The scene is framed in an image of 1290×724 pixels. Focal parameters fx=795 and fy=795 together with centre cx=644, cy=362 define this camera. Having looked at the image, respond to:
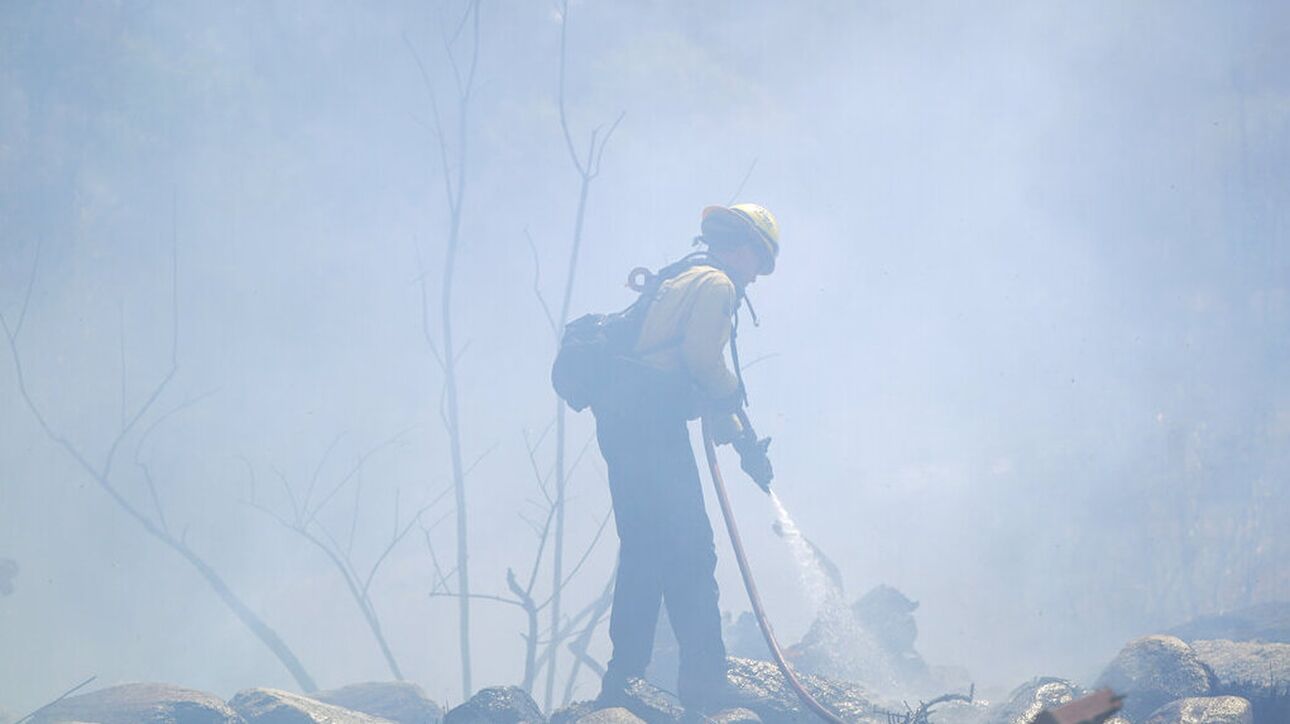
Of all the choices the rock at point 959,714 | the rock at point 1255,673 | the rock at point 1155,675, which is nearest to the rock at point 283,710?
the rock at point 959,714

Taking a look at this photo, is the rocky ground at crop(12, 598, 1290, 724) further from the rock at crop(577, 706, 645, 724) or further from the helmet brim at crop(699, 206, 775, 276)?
the helmet brim at crop(699, 206, 775, 276)

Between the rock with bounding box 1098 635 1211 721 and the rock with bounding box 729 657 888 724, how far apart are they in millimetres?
1277

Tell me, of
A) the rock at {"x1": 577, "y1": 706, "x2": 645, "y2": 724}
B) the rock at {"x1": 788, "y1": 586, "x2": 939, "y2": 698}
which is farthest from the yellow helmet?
the rock at {"x1": 788, "y1": 586, "x2": 939, "y2": 698}

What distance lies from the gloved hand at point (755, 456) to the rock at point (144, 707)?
3424mm

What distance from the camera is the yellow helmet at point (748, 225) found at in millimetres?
5246

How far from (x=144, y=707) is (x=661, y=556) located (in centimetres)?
324

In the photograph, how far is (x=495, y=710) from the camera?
3984mm

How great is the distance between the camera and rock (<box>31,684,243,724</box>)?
15.3ft

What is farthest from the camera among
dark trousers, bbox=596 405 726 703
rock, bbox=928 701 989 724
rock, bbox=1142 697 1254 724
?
rock, bbox=928 701 989 724

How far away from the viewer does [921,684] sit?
29.0 ft

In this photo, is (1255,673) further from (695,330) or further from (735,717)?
(695,330)

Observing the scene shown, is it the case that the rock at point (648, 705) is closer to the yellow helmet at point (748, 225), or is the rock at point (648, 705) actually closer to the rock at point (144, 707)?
the rock at point (144, 707)

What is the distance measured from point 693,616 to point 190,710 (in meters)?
3.04

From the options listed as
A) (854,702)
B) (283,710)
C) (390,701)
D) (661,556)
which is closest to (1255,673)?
(854,702)
